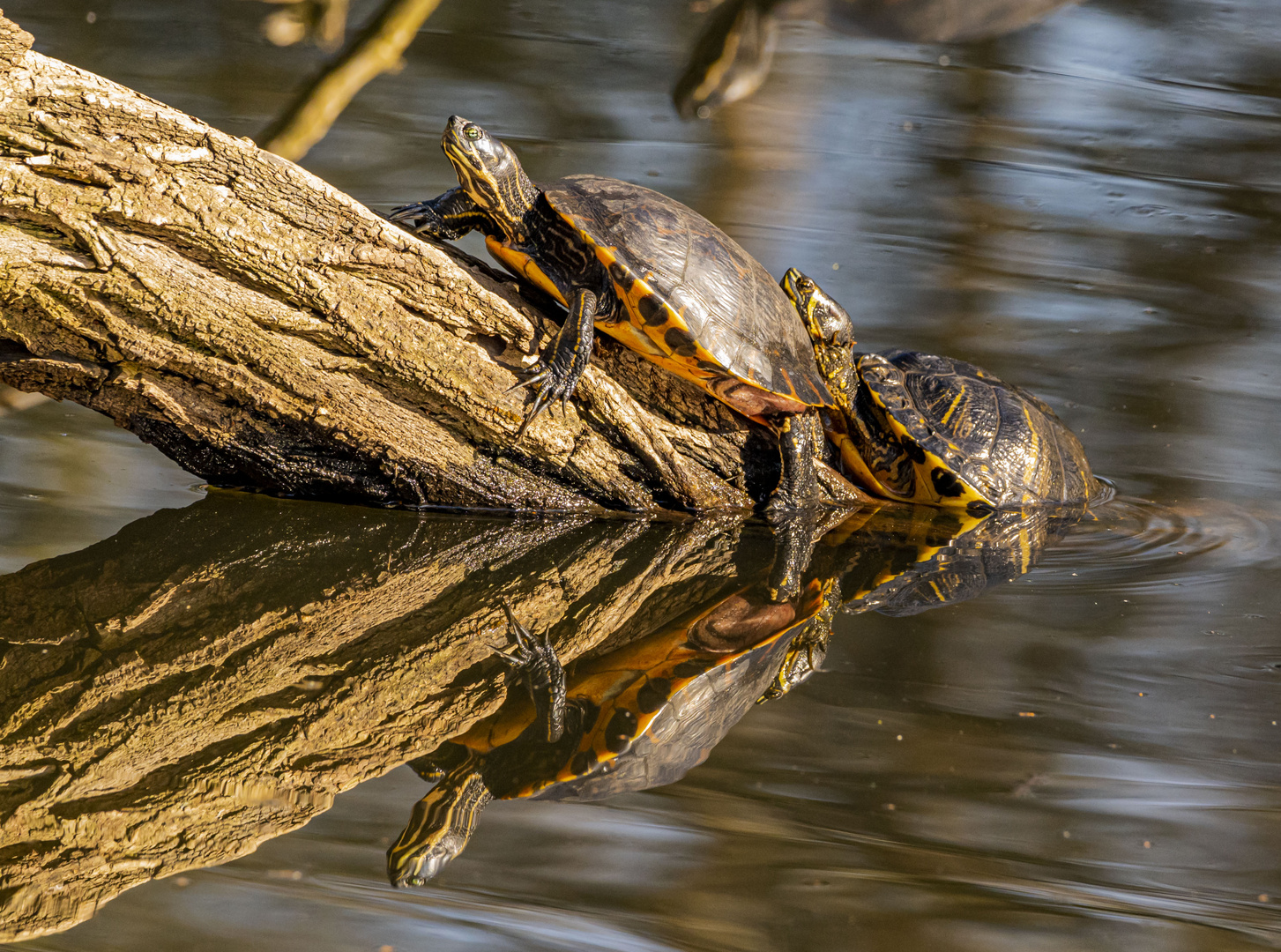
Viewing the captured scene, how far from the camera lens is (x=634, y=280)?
2668mm

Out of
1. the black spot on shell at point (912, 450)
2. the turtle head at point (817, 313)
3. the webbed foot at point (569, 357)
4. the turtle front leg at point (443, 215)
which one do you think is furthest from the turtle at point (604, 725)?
the turtle front leg at point (443, 215)

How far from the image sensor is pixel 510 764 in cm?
173

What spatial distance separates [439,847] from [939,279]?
4.15 meters

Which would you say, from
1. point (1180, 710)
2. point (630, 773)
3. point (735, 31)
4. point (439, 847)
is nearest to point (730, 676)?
point (630, 773)

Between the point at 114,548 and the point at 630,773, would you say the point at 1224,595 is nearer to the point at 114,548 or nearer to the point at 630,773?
the point at 630,773

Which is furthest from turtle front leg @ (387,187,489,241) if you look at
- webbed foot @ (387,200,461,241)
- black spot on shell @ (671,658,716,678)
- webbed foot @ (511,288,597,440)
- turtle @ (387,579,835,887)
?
black spot on shell @ (671,658,716,678)

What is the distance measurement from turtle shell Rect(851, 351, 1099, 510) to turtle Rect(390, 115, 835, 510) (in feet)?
1.06

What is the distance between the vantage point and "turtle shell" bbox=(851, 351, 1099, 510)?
318 cm

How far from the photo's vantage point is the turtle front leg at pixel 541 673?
187 centimetres

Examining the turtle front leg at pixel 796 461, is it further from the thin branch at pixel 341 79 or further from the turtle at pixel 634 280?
the thin branch at pixel 341 79

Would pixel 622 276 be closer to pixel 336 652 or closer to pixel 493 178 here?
pixel 493 178

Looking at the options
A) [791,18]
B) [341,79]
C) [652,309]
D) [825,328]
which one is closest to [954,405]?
[825,328]

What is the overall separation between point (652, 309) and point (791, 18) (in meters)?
6.22

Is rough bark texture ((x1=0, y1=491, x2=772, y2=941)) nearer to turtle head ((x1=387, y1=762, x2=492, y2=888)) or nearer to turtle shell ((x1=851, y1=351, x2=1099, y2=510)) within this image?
turtle head ((x1=387, y1=762, x2=492, y2=888))
